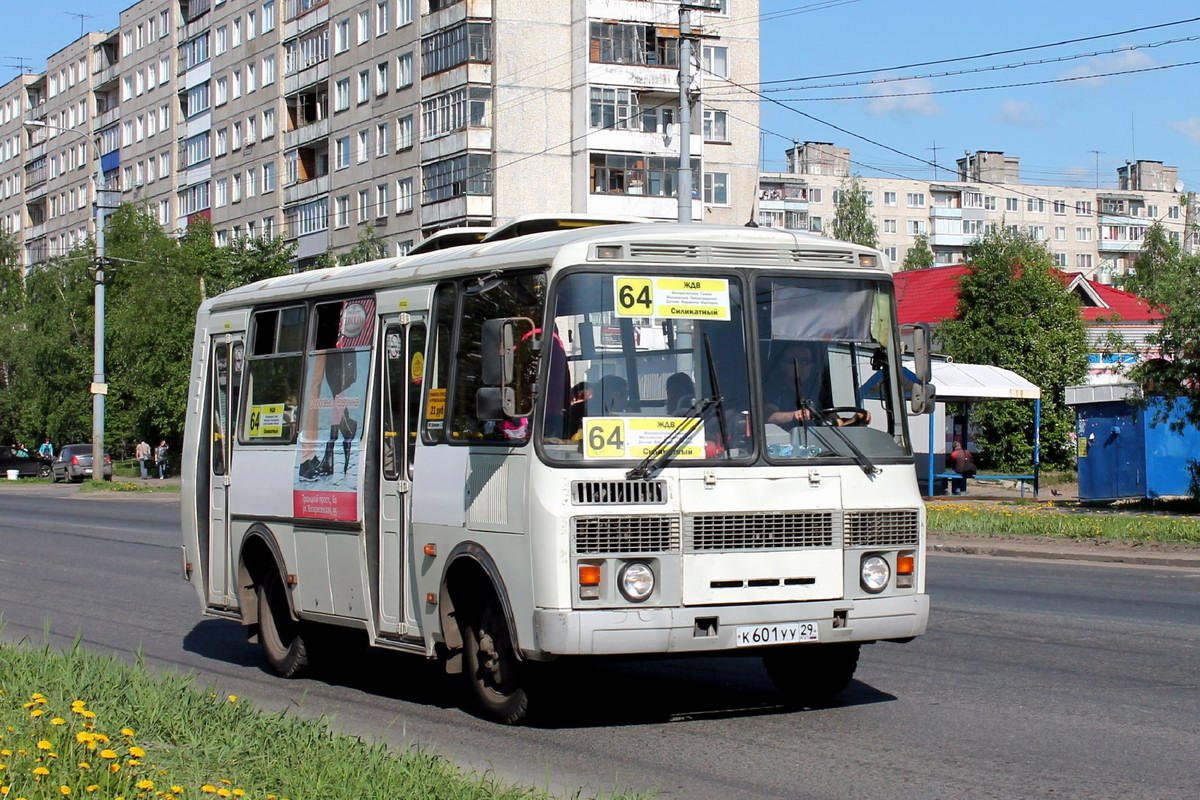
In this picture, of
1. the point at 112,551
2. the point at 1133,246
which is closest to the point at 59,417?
the point at 112,551

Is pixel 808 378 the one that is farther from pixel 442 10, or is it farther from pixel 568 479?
pixel 442 10

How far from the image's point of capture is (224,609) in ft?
39.8

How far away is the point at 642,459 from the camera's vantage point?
841 cm

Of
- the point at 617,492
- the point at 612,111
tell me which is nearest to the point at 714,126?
the point at 612,111

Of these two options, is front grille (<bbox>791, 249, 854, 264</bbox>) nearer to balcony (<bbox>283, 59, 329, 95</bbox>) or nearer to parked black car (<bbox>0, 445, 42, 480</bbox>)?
parked black car (<bbox>0, 445, 42, 480</bbox>)

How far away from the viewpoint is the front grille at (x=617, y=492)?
8.31m

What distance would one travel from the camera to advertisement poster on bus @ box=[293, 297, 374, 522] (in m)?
10.4

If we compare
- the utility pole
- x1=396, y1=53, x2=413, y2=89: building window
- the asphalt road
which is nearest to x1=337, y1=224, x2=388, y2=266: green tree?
x1=396, y1=53, x2=413, y2=89: building window

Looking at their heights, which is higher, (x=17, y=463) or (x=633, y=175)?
(x=633, y=175)

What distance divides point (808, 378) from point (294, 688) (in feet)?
13.8

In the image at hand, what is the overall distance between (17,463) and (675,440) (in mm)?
66955

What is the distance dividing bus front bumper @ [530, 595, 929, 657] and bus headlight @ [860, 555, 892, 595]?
0.21ft

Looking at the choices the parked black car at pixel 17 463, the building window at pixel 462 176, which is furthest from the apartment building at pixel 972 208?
the parked black car at pixel 17 463

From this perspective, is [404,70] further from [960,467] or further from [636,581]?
[636,581]
